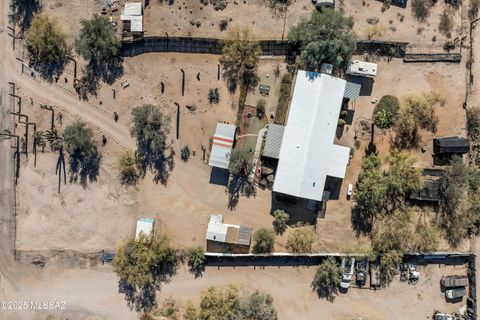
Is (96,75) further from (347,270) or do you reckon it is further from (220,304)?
(347,270)

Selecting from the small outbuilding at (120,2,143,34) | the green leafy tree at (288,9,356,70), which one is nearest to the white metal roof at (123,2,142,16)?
the small outbuilding at (120,2,143,34)

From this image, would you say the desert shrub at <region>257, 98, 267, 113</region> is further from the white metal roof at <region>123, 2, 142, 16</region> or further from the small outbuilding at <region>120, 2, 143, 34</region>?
the white metal roof at <region>123, 2, 142, 16</region>

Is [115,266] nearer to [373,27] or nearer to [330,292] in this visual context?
[330,292]

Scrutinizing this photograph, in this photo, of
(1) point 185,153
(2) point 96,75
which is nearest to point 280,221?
(1) point 185,153

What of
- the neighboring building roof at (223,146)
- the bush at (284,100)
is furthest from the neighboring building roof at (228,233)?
the bush at (284,100)

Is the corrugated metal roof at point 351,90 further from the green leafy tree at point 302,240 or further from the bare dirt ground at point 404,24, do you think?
the green leafy tree at point 302,240

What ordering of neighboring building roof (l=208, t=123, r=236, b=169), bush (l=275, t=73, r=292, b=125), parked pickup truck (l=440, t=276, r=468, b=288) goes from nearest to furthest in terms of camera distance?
1. neighboring building roof (l=208, t=123, r=236, b=169)
2. parked pickup truck (l=440, t=276, r=468, b=288)
3. bush (l=275, t=73, r=292, b=125)
